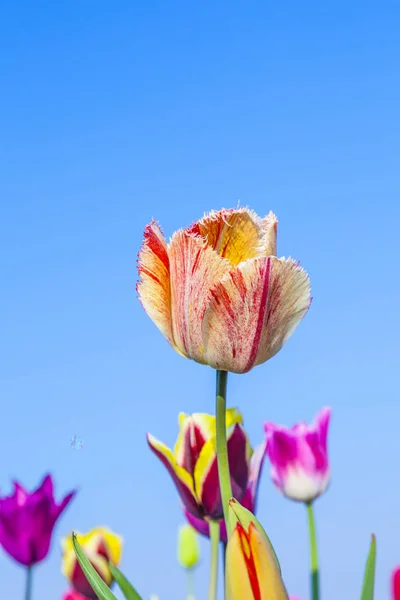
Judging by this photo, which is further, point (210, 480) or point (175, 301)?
point (210, 480)

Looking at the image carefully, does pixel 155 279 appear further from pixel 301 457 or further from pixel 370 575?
pixel 301 457

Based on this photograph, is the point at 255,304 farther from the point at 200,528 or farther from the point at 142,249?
the point at 200,528

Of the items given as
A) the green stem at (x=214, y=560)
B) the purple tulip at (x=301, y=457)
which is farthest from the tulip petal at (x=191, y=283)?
the purple tulip at (x=301, y=457)

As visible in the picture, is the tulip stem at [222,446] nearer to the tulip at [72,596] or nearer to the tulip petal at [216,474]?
the tulip petal at [216,474]

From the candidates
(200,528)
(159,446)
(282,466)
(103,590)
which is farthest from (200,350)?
(282,466)

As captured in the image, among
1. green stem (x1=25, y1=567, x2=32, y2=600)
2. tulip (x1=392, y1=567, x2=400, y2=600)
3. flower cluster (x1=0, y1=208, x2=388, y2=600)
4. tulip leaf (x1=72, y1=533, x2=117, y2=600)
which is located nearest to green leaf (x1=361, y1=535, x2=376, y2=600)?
flower cluster (x1=0, y1=208, x2=388, y2=600)

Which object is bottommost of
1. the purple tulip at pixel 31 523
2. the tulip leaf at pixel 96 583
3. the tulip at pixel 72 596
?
the tulip leaf at pixel 96 583
